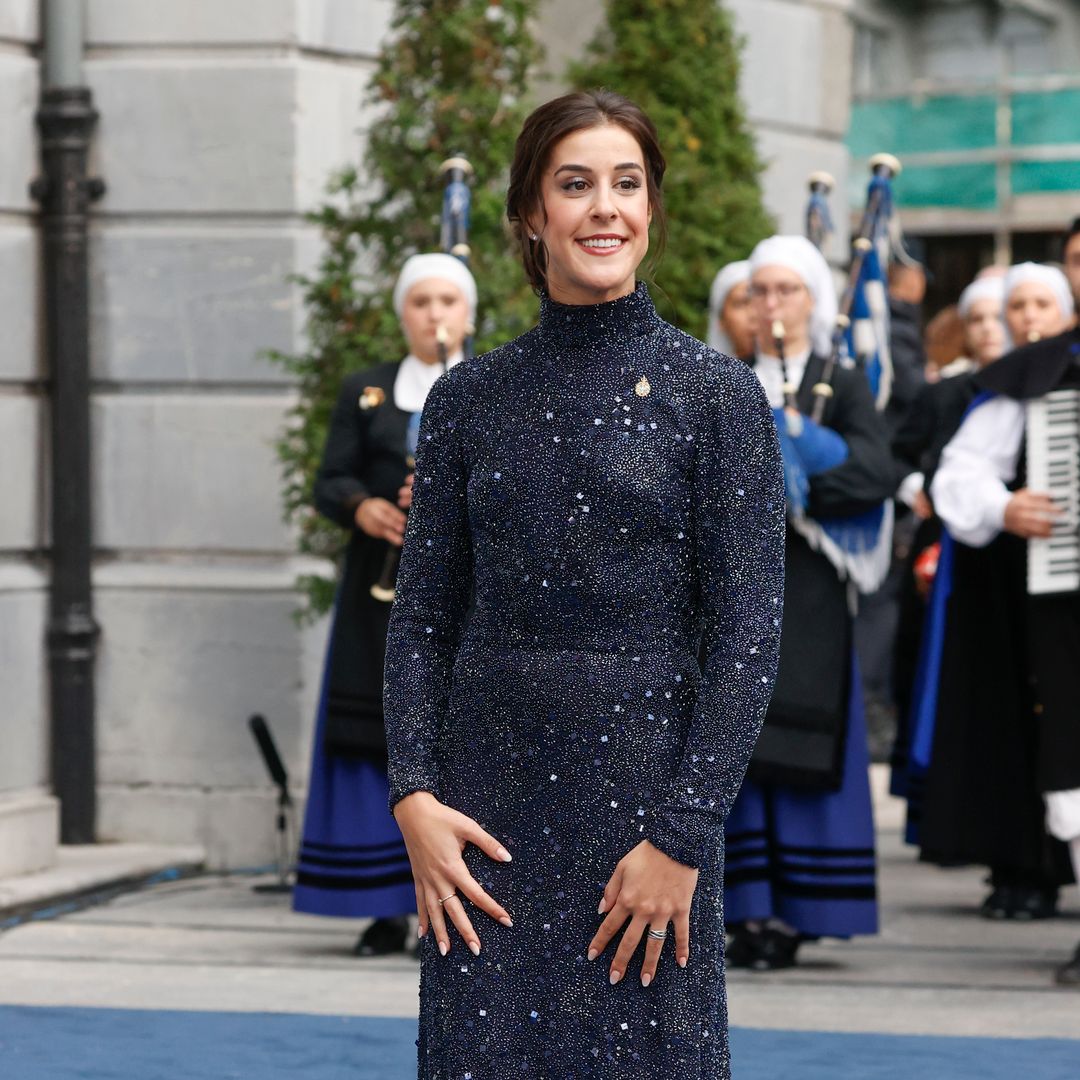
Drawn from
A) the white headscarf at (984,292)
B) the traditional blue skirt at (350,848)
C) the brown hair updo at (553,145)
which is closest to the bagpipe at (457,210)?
the traditional blue skirt at (350,848)

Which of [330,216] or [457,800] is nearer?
[457,800]

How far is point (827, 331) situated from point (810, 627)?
892 millimetres

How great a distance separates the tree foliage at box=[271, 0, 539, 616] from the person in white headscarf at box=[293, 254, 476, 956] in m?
0.67

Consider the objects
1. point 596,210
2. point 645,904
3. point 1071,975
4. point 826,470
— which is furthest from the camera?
point 826,470

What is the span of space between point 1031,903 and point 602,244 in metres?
5.19

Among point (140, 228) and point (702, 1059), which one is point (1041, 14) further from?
point (702, 1059)

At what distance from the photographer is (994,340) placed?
30.8 feet

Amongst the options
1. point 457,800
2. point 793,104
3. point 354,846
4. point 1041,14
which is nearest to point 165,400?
point 354,846

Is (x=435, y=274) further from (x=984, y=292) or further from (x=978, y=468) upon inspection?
(x=984, y=292)

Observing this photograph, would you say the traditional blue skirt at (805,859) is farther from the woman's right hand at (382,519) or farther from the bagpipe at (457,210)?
the bagpipe at (457,210)

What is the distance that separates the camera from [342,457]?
7.06 meters

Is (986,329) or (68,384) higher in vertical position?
(986,329)

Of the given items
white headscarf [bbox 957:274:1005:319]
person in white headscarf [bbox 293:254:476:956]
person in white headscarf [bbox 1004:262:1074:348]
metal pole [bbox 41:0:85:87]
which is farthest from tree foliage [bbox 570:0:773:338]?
person in white headscarf [bbox 293:254:476:956]

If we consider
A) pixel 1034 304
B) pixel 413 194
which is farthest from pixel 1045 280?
pixel 413 194
